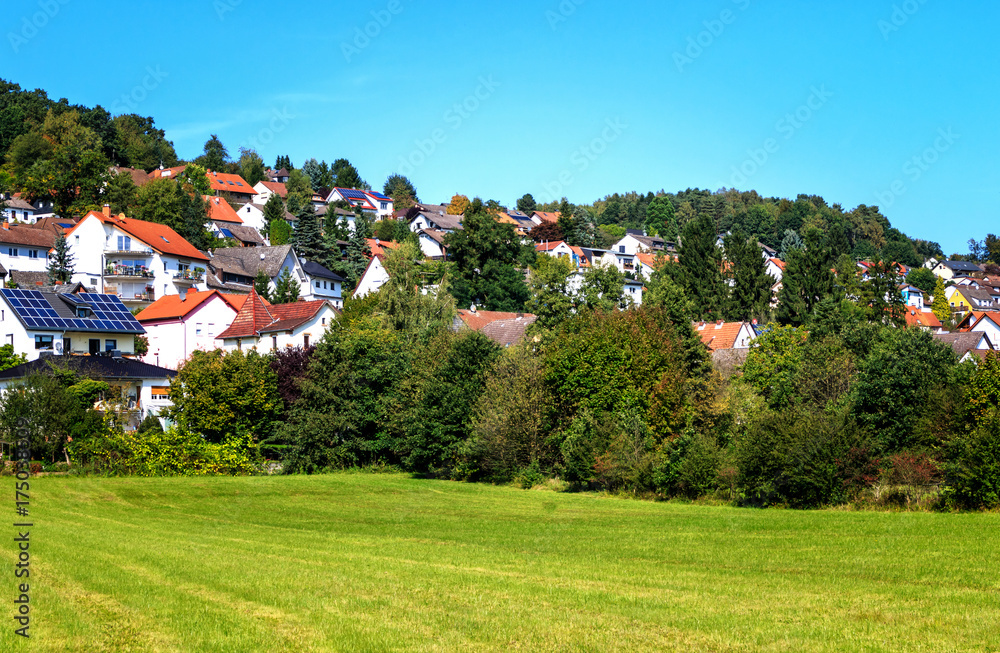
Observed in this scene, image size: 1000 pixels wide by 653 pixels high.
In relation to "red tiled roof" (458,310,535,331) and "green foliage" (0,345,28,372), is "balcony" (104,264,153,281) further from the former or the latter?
"red tiled roof" (458,310,535,331)

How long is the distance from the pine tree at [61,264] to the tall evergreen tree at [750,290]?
63.5 metres

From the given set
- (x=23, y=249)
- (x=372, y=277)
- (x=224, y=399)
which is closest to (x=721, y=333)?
(x=372, y=277)

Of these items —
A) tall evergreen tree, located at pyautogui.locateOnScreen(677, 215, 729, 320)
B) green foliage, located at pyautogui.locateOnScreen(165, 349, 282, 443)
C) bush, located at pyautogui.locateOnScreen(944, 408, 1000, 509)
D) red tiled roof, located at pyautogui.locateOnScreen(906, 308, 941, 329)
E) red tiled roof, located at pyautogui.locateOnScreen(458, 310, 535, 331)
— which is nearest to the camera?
bush, located at pyautogui.locateOnScreen(944, 408, 1000, 509)

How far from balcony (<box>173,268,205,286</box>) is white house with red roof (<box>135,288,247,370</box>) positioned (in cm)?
923

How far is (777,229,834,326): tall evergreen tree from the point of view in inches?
3580

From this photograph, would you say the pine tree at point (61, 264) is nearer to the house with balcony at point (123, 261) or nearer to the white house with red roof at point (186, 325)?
the house with balcony at point (123, 261)

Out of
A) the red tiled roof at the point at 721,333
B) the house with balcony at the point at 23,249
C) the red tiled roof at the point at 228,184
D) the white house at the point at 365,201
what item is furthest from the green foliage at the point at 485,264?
the white house at the point at 365,201

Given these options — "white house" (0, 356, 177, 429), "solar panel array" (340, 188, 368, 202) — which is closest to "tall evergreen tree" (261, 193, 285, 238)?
"solar panel array" (340, 188, 368, 202)

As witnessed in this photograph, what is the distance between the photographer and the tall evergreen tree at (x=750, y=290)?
93.9 metres

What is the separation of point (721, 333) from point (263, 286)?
44.9 metres

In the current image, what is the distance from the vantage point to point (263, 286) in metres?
A: 93.2

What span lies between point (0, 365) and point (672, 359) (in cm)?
4565

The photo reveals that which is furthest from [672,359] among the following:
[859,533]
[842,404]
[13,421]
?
[13,421]

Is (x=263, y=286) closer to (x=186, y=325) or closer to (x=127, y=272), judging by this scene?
(x=127, y=272)
